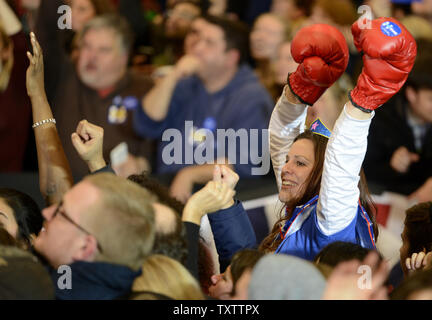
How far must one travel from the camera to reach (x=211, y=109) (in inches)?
126

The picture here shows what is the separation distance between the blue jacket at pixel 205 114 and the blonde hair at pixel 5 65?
1.91 ft

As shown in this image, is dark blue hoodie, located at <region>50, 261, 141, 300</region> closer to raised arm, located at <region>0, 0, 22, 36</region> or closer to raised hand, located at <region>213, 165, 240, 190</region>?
raised hand, located at <region>213, 165, 240, 190</region>

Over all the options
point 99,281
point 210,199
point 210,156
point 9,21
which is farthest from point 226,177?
point 9,21

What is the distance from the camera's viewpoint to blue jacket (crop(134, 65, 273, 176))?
306cm

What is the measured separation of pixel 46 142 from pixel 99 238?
569mm

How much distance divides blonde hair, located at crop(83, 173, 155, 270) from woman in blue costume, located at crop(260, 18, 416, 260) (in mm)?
451

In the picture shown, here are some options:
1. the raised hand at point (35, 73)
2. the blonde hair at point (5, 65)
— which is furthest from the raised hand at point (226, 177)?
the blonde hair at point (5, 65)

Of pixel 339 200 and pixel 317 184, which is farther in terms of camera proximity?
pixel 317 184

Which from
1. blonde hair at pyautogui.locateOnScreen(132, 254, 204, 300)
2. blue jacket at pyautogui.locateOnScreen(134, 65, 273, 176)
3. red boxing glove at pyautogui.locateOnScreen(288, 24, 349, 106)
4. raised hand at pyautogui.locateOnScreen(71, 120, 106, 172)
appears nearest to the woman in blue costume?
red boxing glove at pyautogui.locateOnScreen(288, 24, 349, 106)

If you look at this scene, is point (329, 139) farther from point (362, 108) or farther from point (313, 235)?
point (313, 235)

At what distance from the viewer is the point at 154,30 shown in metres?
4.23

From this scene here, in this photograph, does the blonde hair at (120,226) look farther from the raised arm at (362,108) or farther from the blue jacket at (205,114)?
the blue jacket at (205,114)

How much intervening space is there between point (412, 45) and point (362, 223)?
47cm
